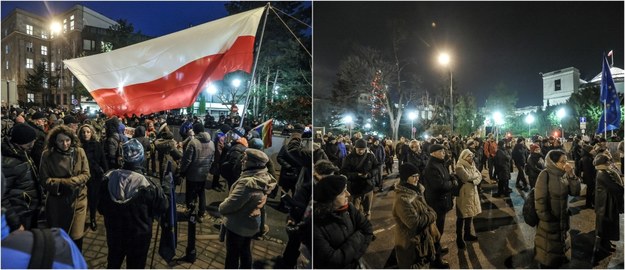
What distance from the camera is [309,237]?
3.35 metres

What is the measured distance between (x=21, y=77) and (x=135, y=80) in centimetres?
3158

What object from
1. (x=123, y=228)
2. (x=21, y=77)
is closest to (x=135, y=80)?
(x=123, y=228)

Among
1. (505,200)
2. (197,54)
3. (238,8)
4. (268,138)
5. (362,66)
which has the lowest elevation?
(505,200)

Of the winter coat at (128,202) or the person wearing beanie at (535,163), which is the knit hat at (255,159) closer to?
the winter coat at (128,202)

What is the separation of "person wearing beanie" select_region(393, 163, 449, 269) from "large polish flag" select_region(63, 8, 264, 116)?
2481 mm

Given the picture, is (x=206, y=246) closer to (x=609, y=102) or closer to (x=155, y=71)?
(x=155, y=71)

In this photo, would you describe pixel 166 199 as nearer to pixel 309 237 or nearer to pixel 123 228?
pixel 123 228

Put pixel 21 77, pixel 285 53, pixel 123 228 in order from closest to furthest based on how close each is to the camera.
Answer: pixel 123 228 < pixel 285 53 < pixel 21 77

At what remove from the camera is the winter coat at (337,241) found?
2941 mm

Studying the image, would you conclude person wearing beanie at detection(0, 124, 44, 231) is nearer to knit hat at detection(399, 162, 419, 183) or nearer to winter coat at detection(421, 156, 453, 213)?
knit hat at detection(399, 162, 419, 183)

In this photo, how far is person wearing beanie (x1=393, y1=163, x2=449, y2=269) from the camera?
12.7 ft

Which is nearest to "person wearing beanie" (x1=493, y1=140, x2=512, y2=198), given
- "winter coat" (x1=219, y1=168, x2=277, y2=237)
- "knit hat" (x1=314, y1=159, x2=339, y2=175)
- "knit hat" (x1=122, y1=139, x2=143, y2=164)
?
"knit hat" (x1=314, y1=159, x2=339, y2=175)

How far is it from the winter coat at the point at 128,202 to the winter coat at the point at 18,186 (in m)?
0.81

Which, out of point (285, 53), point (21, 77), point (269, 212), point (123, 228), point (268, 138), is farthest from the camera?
point (21, 77)
